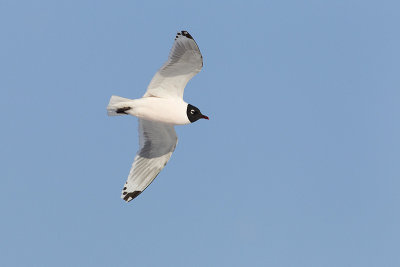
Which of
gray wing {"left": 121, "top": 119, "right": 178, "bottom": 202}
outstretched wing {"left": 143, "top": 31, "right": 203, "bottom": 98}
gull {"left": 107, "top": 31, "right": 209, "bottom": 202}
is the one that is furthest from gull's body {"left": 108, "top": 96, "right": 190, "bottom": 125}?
gray wing {"left": 121, "top": 119, "right": 178, "bottom": 202}

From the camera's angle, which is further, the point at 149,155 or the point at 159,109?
the point at 149,155

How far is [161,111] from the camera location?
12.5m

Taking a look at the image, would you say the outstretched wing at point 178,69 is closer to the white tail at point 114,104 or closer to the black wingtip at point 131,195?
the white tail at point 114,104

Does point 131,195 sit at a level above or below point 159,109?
below

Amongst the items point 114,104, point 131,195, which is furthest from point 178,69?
point 131,195

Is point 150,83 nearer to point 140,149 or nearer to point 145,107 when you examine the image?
point 145,107

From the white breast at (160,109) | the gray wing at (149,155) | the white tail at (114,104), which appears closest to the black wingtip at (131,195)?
the gray wing at (149,155)

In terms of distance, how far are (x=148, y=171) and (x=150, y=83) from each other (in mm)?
2133

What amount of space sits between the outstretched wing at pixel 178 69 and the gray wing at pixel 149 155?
104 cm

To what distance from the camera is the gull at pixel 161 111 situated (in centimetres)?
1191

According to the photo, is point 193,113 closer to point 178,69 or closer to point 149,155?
point 178,69

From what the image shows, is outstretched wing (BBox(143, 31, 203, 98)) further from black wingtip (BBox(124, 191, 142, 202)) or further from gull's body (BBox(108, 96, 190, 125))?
black wingtip (BBox(124, 191, 142, 202))

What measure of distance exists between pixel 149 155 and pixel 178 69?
7.83ft

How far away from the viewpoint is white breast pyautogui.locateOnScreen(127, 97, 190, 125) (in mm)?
12477
